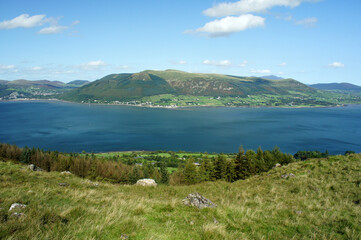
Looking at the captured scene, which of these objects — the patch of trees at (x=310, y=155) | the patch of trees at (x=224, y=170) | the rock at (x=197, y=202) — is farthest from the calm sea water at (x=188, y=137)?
the rock at (x=197, y=202)

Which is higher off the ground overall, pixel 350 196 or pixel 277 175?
pixel 350 196

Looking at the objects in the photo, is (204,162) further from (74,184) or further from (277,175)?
(74,184)


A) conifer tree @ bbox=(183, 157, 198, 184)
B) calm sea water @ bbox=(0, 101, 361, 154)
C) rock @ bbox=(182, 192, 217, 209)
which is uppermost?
rock @ bbox=(182, 192, 217, 209)

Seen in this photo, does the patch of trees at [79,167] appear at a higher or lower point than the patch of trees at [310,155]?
higher

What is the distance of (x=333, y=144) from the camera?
360 feet

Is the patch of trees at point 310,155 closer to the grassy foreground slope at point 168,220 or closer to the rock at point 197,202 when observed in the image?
the grassy foreground slope at point 168,220

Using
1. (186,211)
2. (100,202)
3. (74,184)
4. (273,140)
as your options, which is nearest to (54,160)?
(74,184)

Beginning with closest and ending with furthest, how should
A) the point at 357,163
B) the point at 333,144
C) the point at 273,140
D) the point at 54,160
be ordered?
the point at 357,163
the point at 54,160
the point at 333,144
the point at 273,140

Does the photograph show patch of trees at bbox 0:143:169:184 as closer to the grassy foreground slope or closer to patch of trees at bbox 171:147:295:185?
patch of trees at bbox 171:147:295:185

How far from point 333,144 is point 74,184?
426ft

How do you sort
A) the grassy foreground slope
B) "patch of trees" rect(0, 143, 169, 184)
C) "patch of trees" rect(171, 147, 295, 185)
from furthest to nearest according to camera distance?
"patch of trees" rect(171, 147, 295, 185) < "patch of trees" rect(0, 143, 169, 184) < the grassy foreground slope

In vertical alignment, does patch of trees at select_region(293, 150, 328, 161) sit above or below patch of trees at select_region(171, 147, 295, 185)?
below

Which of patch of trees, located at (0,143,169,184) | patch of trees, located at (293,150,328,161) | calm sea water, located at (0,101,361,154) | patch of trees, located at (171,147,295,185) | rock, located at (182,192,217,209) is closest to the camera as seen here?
A: rock, located at (182,192,217,209)

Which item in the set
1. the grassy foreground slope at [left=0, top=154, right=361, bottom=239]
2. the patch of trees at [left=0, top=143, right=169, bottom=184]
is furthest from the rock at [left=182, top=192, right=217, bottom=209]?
the patch of trees at [left=0, top=143, right=169, bottom=184]
